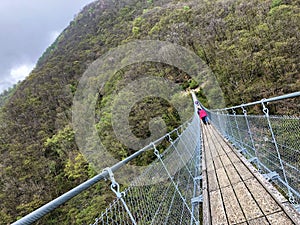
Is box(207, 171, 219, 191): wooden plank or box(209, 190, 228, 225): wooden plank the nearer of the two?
box(209, 190, 228, 225): wooden plank

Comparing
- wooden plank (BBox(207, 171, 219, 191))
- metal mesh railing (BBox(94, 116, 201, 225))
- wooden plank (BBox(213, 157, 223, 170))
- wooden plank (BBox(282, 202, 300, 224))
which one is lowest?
wooden plank (BBox(213, 157, 223, 170))

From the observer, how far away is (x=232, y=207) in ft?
6.15

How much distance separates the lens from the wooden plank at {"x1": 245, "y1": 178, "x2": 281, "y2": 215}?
63.4 inches

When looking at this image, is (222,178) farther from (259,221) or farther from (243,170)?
(259,221)

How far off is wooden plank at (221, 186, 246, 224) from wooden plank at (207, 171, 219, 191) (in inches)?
6.6

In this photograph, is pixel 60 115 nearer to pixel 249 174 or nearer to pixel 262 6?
pixel 262 6

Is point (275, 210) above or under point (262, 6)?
under

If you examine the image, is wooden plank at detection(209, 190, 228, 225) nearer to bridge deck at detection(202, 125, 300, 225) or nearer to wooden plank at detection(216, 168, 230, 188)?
bridge deck at detection(202, 125, 300, 225)

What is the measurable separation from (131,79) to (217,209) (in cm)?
2048

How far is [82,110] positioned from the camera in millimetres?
24016

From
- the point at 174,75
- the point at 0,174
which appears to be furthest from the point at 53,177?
the point at 174,75

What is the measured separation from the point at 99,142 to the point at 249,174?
13808 mm

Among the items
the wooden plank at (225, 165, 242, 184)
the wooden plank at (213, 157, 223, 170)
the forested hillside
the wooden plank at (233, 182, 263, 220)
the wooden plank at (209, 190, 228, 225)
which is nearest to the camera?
the wooden plank at (233, 182, 263, 220)

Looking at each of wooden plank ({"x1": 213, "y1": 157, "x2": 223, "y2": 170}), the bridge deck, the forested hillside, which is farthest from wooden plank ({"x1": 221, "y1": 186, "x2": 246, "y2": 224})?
the forested hillside
